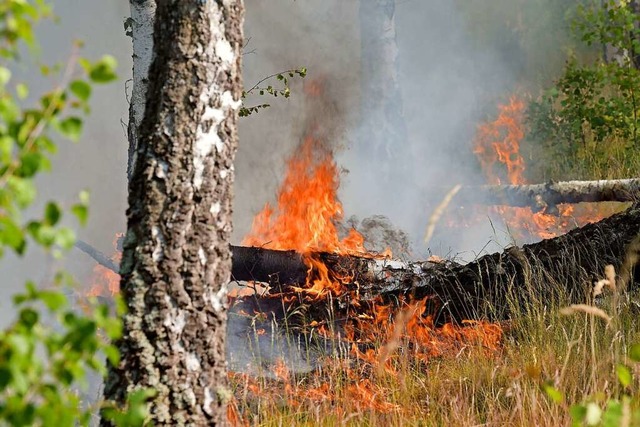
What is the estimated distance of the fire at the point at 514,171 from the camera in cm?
915

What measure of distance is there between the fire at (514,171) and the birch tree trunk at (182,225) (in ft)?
21.1

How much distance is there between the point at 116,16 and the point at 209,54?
420 inches

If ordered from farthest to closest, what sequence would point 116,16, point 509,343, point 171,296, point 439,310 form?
point 116,16, point 439,310, point 509,343, point 171,296

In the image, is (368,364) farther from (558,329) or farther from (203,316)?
(203,316)

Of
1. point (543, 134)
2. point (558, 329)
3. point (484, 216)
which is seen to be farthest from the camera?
point (543, 134)

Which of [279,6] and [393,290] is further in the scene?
[279,6]

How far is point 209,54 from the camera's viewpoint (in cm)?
235

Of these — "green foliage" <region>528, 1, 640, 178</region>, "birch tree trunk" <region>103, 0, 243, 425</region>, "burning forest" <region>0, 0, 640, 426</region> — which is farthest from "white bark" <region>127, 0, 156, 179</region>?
"green foliage" <region>528, 1, 640, 178</region>

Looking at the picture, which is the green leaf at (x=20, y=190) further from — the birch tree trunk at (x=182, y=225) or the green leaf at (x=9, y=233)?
the birch tree trunk at (x=182, y=225)

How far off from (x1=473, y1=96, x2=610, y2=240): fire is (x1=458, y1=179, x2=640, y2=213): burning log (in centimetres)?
23

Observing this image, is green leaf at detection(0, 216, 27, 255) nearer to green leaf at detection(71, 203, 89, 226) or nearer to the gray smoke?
green leaf at detection(71, 203, 89, 226)

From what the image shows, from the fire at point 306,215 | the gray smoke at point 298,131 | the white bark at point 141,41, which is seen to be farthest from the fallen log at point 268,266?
the gray smoke at point 298,131

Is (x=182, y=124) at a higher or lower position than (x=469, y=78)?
lower

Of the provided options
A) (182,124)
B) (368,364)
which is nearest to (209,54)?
(182,124)
